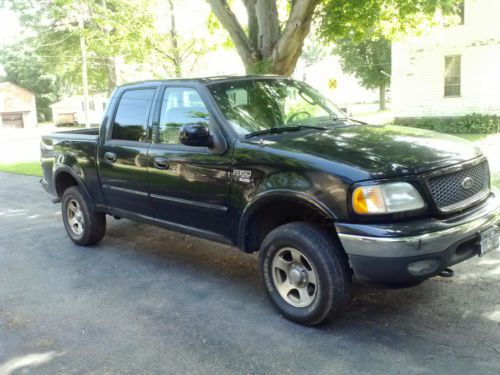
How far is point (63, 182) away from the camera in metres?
6.66

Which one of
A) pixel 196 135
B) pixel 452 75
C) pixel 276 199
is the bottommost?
pixel 276 199

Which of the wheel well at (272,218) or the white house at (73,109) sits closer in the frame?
the wheel well at (272,218)

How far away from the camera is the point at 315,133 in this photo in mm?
4371

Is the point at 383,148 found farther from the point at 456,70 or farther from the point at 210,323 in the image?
the point at 456,70

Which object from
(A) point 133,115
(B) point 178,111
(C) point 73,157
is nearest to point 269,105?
(B) point 178,111

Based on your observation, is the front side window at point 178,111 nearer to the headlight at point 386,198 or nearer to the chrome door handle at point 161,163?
the chrome door handle at point 161,163

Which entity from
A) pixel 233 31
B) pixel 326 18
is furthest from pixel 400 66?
pixel 233 31

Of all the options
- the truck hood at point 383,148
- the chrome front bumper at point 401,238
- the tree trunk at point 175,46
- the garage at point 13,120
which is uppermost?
the tree trunk at point 175,46

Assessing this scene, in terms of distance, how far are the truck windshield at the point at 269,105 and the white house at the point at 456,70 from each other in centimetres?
1523

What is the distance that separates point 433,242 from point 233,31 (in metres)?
7.13

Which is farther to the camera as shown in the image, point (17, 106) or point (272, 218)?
point (17, 106)

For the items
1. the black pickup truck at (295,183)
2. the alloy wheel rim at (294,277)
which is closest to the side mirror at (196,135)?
the black pickup truck at (295,183)

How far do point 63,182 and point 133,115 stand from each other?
1.85m

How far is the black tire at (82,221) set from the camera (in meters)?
6.16
